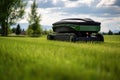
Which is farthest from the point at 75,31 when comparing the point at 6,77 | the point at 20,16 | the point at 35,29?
the point at 35,29

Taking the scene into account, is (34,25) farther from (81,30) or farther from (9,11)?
(81,30)

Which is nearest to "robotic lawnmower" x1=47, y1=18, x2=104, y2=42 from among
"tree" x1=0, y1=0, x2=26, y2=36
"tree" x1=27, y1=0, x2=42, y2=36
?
"tree" x1=0, y1=0, x2=26, y2=36

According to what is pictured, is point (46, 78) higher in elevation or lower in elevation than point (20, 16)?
lower

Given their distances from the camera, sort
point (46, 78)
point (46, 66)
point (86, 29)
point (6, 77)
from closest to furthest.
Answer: point (46, 78) < point (6, 77) < point (46, 66) < point (86, 29)

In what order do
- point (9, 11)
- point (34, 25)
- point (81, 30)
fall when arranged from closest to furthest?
point (81, 30) < point (9, 11) < point (34, 25)

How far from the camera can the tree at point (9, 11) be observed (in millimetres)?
38638

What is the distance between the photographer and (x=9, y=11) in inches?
1590

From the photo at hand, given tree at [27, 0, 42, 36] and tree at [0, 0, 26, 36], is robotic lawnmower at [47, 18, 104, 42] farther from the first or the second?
tree at [27, 0, 42, 36]

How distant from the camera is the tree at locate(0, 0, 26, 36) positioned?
127 ft

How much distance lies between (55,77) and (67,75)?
0.17 metres

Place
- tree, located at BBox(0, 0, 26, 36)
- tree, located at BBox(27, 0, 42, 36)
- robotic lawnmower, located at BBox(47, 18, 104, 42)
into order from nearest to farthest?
robotic lawnmower, located at BBox(47, 18, 104, 42), tree, located at BBox(0, 0, 26, 36), tree, located at BBox(27, 0, 42, 36)

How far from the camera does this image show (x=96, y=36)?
16.7 m

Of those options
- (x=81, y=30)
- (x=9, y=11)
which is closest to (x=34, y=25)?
(x=9, y=11)

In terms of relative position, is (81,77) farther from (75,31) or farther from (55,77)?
(75,31)
